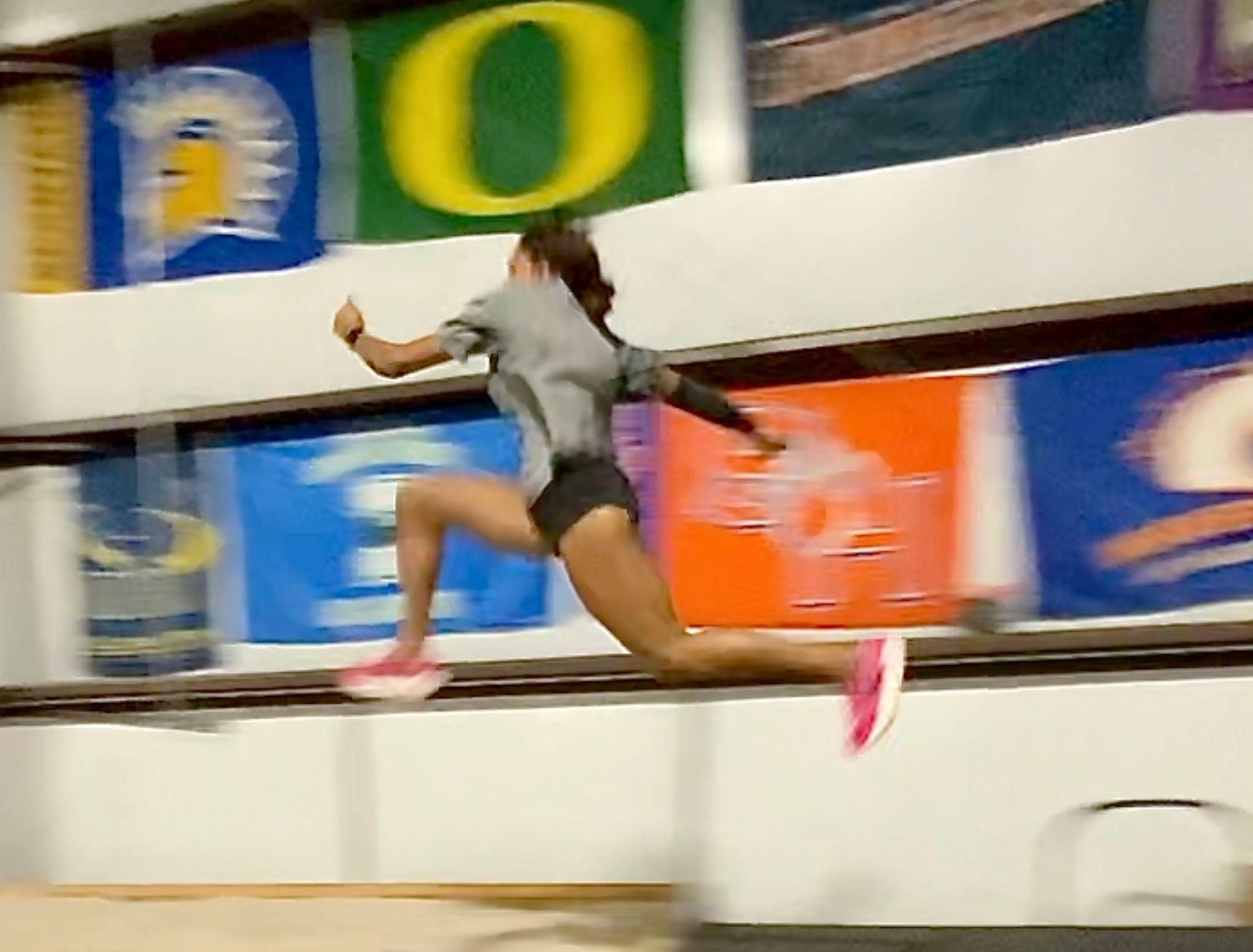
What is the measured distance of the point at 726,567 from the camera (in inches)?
52.4

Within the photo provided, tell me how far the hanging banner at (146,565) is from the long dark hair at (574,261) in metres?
0.58

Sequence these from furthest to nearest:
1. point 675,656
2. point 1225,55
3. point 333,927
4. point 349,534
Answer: point 349,534 → point 333,927 → point 1225,55 → point 675,656

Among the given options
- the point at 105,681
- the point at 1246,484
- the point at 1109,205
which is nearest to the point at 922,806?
the point at 1246,484

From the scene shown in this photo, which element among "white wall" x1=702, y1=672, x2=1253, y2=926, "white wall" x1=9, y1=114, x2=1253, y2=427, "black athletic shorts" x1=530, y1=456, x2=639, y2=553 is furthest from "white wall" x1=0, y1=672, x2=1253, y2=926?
"black athletic shorts" x1=530, y1=456, x2=639, y2=553

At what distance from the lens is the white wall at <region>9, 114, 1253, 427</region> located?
4.08 ft

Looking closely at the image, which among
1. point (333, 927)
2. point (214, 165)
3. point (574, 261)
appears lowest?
point (333, 927)

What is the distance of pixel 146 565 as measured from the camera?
156 cm

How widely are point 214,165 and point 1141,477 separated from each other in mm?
772

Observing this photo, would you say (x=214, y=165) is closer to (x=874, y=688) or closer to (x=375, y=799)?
(x=375, y=799)

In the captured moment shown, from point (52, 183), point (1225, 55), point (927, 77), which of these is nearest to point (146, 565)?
point (52, 183)

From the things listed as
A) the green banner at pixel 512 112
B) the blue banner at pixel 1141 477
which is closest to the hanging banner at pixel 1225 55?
the blue banner at pixel 1141 477

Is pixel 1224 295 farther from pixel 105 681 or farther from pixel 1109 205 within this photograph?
pixel 105 681

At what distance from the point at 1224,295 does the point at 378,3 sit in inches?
26.8

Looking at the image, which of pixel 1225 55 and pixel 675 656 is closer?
pixel 675 656
